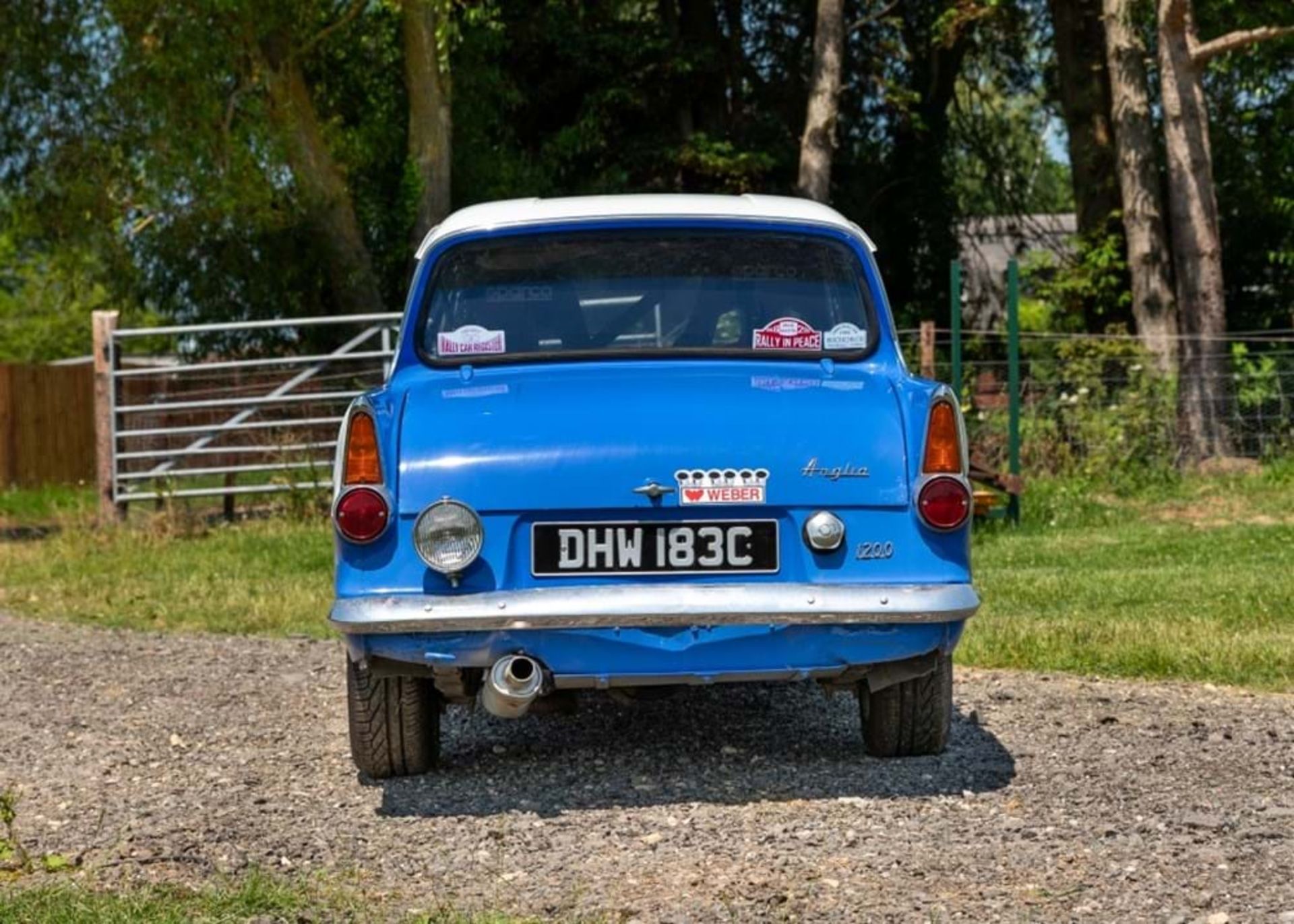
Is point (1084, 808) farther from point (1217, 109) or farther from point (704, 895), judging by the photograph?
point (1217, 109)

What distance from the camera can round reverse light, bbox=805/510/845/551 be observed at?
6.00 metres

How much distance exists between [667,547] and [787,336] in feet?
3.64

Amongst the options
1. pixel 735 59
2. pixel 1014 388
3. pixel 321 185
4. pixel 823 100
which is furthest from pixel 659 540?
pixel 735 59

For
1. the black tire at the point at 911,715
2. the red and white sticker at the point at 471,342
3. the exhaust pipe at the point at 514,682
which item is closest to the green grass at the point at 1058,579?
the black tire at the point at 911,715

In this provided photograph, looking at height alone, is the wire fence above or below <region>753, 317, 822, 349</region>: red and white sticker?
below

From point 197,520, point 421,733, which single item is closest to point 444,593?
point 421,733

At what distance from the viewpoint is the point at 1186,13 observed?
20531 millimetres

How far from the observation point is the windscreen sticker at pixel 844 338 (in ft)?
22.3

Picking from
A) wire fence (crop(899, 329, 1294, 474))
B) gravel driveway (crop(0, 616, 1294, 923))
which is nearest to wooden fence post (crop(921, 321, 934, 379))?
wire fence (crop(899, 329, 1294, 474))

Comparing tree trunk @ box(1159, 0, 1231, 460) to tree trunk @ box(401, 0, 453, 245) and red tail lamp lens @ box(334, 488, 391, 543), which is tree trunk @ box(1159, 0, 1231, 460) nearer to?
tree trunk @ box(401, 0, 453, 245)

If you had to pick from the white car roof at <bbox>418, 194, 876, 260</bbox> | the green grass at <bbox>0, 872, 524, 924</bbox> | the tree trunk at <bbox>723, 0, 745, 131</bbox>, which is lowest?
the green grass at <bbox>0, 872, 524, 924</bbox>

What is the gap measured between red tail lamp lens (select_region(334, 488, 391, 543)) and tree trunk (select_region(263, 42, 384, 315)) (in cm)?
1389

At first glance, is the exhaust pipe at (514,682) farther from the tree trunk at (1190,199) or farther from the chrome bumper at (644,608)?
the tree trunk at (1190,199)

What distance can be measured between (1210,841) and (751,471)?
5.34ft
